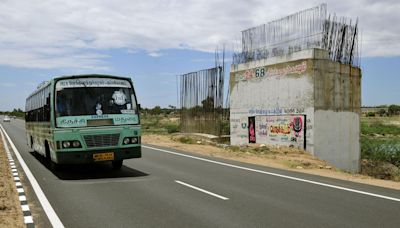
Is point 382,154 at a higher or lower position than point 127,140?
lower

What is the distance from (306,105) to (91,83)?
10.6 meters

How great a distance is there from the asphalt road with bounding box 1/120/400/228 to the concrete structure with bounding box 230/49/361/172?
6.40 m

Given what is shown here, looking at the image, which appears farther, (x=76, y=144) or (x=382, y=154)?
(x=382, y=154)

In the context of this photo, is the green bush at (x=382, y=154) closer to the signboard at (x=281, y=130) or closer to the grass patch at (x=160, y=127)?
the signboard at (x=281, y=130)

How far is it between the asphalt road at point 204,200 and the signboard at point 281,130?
628 centimetres

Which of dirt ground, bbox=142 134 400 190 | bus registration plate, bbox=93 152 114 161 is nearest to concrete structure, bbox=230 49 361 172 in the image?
dirt ground, bbox=142 134 400 190

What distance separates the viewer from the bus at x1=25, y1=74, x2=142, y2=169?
481 inches

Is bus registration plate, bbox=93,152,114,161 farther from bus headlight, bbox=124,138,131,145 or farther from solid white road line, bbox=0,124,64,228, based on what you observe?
solid white road line, bbox=0,124,64,228

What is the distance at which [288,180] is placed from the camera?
11992 mm

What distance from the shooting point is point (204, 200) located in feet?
29.9

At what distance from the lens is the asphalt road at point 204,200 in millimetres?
7305

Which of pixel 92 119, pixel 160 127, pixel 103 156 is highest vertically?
pixel 92 119

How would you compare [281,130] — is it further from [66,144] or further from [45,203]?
[45,203]

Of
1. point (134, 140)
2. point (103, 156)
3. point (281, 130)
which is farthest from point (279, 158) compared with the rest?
point (103, 156)
